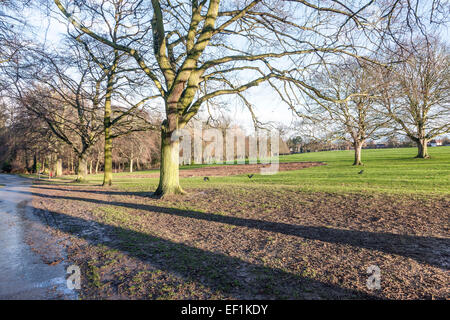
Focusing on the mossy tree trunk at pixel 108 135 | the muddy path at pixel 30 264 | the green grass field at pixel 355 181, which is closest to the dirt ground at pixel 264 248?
the muddy path at pixel 30 264

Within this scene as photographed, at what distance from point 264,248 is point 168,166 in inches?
240

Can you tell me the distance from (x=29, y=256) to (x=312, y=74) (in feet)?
30.1

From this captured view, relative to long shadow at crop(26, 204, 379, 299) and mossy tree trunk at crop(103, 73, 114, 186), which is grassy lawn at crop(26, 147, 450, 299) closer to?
long shadow at crop(26, 204, 379, 299)

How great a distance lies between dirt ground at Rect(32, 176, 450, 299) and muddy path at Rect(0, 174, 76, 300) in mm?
255

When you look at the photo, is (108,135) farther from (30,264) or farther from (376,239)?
(376,239)

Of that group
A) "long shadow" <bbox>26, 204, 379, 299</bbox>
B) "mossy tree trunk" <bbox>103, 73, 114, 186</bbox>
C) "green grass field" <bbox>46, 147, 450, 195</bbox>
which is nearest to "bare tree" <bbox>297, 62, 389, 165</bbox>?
"green grass field" <bbox>46, 147, 450, 195</bbox>

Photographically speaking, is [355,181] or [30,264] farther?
[355,181]

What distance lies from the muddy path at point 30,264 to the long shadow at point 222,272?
0.83 meters

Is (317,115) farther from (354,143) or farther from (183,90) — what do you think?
(354,143)

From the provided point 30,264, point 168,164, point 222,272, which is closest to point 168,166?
point 168,164

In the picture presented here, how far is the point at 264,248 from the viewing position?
4172 millimetres

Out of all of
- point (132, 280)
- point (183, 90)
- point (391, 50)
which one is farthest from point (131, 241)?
point (391, 50)

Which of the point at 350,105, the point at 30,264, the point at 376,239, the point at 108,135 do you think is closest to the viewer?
the point at 30,264

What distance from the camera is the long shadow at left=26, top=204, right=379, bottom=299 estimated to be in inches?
109
